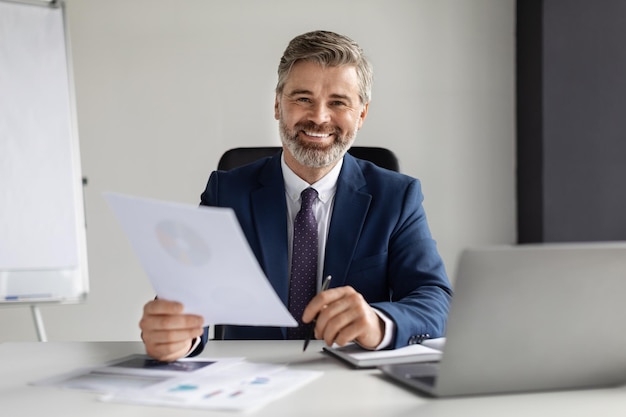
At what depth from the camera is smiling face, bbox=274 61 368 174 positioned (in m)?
1.76

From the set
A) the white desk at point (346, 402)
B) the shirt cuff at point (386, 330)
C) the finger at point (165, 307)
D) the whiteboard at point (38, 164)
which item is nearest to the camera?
the white desk at point (346, 402)

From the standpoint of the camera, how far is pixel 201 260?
0.92m

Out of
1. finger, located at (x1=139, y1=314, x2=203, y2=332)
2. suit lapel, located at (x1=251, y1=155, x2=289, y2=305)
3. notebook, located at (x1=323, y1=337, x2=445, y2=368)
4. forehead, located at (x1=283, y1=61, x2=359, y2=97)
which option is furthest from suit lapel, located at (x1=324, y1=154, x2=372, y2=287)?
finger, located at (x1=139, y1=314, x2=203, y2=332)

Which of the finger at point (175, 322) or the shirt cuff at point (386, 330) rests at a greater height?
the finger at point (175, 322)

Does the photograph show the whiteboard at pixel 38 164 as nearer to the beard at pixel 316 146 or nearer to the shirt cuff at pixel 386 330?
the beard at pixel 316 146

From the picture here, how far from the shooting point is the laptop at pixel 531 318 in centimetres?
Answer: 84

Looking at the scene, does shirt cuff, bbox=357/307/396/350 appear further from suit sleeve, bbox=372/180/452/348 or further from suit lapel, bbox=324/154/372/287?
suit lapel, bbox=324/154/372/287

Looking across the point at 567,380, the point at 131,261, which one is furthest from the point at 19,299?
the point at 131,261

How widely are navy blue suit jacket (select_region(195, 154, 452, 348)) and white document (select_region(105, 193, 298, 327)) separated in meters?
0.57

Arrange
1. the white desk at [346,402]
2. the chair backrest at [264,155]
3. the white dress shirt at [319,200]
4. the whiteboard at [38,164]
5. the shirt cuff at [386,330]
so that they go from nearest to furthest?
the white desk at [346,402]
the shirt cuff at [386,330]
the whiteboard at [38,164]
the white dress shirt at [319,200]
the chair backrest at [264,155]

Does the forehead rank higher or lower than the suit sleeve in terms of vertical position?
higher

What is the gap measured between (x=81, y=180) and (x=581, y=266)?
3.96 ft

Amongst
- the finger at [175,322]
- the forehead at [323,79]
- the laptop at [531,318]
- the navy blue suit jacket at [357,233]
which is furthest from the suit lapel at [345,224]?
the laptop at [531,318]

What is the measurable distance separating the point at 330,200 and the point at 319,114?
23 cm
